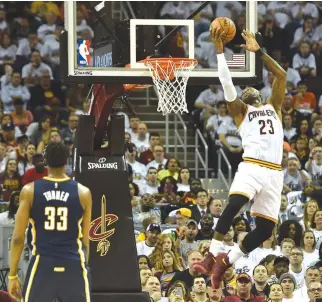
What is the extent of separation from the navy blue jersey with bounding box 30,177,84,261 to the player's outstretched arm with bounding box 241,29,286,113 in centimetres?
281

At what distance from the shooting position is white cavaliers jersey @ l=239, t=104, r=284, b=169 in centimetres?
1203

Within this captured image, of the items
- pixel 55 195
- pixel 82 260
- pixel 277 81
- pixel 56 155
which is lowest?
pixel 82 260

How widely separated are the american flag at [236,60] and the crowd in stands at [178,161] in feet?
5.79

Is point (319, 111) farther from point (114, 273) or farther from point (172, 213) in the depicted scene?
point (114, 273)

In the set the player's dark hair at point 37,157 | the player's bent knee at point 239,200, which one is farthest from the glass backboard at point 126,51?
the player's dark hair at point 37,157

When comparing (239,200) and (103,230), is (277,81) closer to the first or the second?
(239,200)

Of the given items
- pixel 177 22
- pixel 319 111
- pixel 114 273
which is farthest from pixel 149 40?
pixel 319 111

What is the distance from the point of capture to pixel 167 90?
13000 millimetres

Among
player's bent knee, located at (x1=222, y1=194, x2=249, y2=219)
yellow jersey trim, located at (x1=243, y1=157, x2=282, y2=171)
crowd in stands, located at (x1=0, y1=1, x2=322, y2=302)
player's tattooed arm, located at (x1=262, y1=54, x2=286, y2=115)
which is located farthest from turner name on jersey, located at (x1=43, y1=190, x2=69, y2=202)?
crowd in stands, located at (x1=0, y1=1, x2=322, y2=302)

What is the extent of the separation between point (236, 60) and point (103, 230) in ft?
7.77

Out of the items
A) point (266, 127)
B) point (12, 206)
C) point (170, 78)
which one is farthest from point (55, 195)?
point (12, 206)

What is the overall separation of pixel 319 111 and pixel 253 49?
32.4 ft

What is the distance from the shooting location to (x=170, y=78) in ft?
42.8

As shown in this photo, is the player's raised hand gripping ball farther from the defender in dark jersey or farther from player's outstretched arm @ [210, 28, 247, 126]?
the defender in dark jersey
